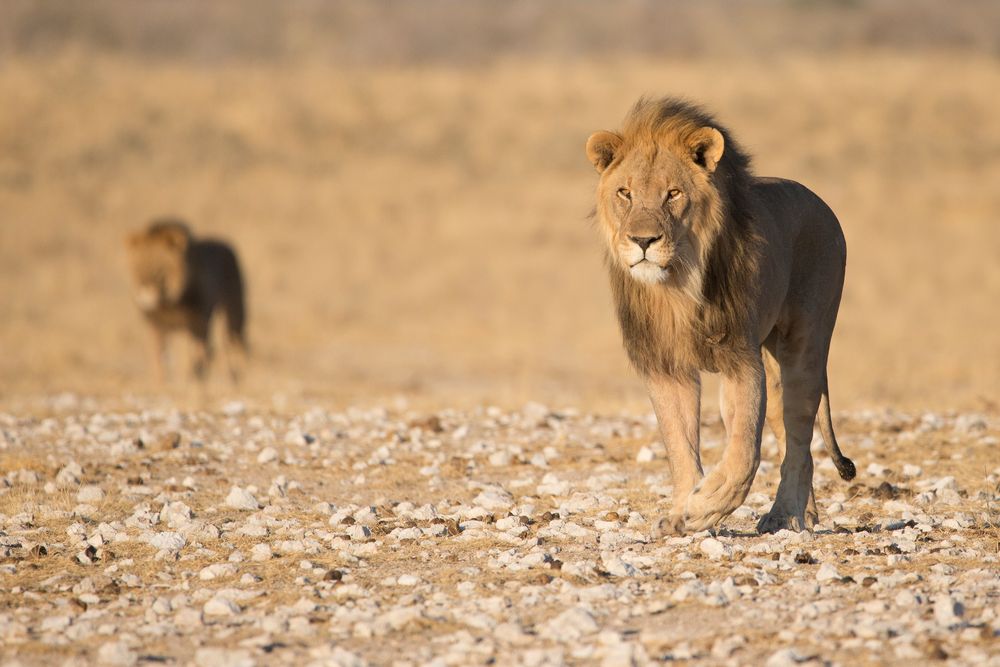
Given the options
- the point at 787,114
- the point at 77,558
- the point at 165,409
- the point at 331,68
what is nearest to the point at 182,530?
the point at 77,558

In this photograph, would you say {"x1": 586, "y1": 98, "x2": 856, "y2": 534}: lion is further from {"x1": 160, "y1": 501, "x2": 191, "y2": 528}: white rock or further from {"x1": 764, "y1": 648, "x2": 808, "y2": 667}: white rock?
{"x1": 160, "y1": 501, "x2": 191, "y2": 528}: white rock

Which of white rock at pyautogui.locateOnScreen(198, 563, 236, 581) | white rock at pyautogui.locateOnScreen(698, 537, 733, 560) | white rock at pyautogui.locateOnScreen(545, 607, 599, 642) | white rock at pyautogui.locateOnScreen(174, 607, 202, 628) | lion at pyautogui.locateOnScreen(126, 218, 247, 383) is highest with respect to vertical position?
lion at pyautogui.locateOnScreen(126, 218, 247, 383)

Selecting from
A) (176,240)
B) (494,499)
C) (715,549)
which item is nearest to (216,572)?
(494,499)

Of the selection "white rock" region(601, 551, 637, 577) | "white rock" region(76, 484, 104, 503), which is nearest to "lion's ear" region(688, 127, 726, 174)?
"white rock" region(601, 551, 637, 577)

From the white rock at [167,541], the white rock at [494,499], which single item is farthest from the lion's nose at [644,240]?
the white rock at [167,541]

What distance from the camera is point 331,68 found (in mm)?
39094

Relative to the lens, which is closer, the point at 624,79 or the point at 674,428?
the point at 674,428

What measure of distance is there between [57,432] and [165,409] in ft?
4.78

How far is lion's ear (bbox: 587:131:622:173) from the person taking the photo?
5.59 meters

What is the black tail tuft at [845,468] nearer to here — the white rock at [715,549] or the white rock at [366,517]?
the white rock at [715,549]

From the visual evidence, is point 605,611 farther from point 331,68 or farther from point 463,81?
point 331,68

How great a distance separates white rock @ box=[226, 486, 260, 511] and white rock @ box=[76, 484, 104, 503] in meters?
0.68

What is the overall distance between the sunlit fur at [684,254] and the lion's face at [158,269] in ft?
35.1

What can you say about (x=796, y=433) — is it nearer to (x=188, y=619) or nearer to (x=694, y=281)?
(x=694, y=281)
